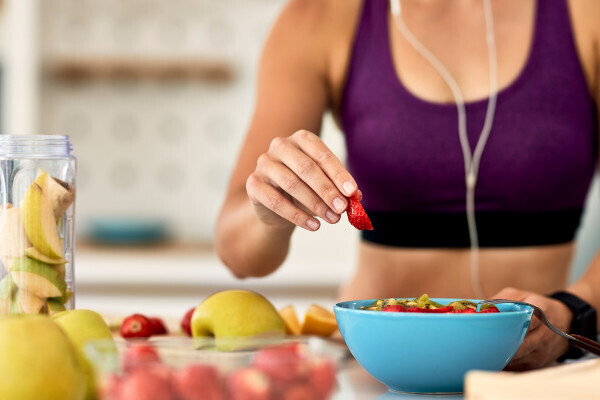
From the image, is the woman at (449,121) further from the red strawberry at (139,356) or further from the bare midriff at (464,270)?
the red strawberry at (139,356)

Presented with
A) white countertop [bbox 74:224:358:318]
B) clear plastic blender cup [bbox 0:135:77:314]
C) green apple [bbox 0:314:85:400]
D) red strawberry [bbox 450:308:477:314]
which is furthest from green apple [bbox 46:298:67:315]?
white countertop [bbox 74:224:358:318]

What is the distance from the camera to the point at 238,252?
1117mm

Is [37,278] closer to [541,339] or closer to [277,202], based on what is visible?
[277,202]

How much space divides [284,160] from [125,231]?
7.36 feet

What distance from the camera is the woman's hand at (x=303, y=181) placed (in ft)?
2.31

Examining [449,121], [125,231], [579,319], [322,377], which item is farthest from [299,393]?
[125,231]

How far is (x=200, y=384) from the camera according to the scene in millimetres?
431

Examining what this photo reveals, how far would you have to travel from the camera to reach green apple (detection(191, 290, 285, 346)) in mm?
735

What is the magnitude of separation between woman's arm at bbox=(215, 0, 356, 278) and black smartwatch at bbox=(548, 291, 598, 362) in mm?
310

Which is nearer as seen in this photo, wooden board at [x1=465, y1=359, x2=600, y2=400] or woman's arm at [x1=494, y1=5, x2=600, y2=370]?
wooden board at [x1=465, y1=359, x2=600, y2=400]

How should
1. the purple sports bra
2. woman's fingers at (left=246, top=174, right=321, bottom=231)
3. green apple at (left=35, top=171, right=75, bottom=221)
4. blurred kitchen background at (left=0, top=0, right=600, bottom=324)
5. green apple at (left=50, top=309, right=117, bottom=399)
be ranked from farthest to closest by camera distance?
blurred kitchen background at (left=0, top=0, right=600, bottom=324) → the purple sports bra → woman's fingers at (left=246, top=174, right=321, bottom=231) → green apple at (left=35, top=171, right=75, bottom=221) → green apple at (left=50, top=309, right=117, bottom=399)

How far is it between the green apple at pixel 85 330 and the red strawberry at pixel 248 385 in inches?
6.1

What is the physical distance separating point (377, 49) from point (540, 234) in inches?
17.0

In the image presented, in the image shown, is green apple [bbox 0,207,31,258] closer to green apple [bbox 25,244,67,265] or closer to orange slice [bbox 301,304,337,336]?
green apple [bbox 25,244,67,265]
